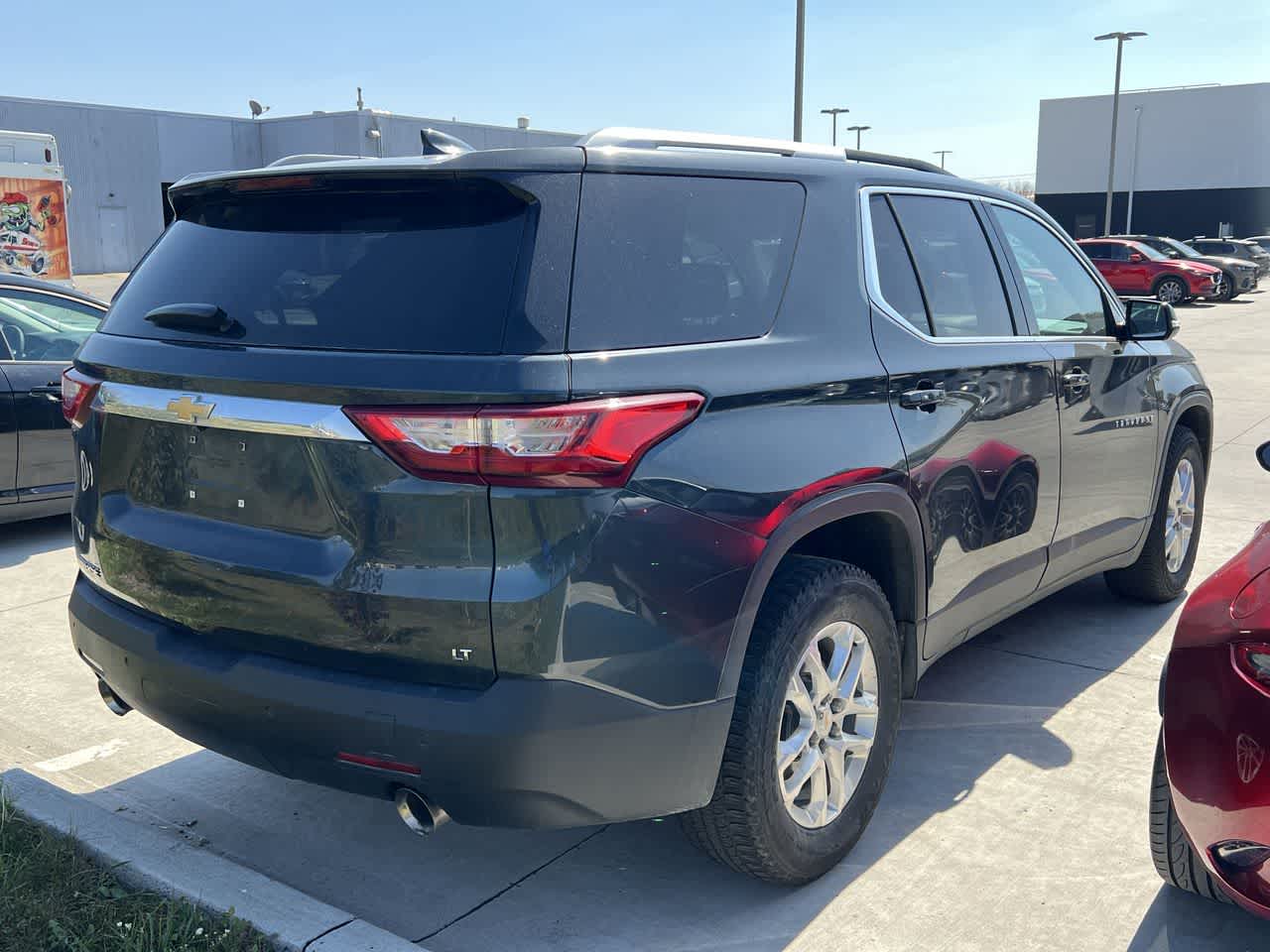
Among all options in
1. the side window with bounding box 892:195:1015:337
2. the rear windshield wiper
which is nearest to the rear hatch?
the rear windshield wiper

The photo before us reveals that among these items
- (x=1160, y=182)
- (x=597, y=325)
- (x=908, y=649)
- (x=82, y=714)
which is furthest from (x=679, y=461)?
(x=1160, y=182)

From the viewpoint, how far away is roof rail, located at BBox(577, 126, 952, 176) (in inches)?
110

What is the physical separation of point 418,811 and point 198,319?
4.06ft

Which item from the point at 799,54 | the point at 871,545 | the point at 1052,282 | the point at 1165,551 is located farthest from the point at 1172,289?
the point at 871,545

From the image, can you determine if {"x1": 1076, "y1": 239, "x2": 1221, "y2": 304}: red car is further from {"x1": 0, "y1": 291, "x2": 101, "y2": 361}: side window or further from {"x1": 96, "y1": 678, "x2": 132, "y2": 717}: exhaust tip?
{"x1": 96, "y1": 678, "x2": 132, "y2": 717}: exhaust tip

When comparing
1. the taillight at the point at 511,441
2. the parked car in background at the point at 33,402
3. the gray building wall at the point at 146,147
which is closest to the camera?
the taillight at the point at 511,441

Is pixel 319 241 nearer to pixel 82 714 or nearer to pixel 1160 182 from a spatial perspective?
pixel 82 714

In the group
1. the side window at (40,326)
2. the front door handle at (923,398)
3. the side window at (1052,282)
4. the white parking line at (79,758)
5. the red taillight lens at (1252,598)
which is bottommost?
the white parking line at (79,758)

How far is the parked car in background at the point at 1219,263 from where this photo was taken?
93.7ft

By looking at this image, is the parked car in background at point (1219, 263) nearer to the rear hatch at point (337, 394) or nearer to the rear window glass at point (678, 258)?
the rear window glass at point (678, 258)

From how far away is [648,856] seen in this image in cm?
332

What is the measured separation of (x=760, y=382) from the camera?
9.11 feet

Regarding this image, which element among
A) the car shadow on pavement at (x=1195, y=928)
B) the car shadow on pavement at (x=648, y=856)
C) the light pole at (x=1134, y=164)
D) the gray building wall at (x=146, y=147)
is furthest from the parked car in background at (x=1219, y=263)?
the car shadow on pavement at (x=1195, y=928)

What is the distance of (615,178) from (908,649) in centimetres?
168
